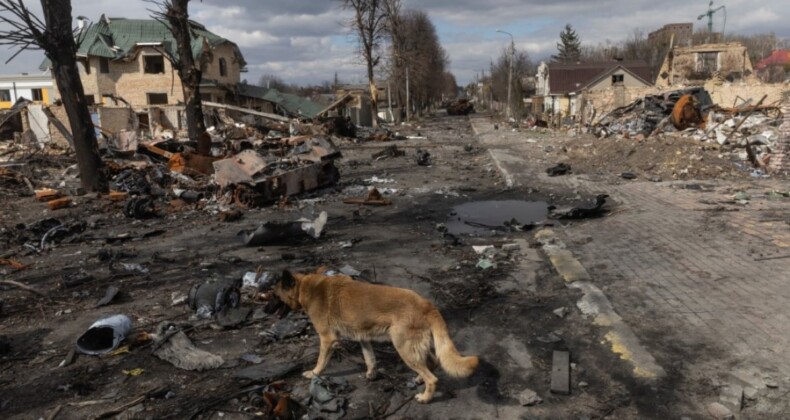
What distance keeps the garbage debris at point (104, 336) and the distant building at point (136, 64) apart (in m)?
36.4

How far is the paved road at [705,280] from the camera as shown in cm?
376

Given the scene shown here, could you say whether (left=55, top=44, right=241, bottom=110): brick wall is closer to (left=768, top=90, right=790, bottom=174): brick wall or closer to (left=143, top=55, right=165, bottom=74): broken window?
(left=143, top=55, right=165, bottom=74): broken window

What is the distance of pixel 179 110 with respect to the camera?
32.0 meters

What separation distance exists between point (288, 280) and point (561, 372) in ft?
7.12

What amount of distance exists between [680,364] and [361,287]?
246 centimetres

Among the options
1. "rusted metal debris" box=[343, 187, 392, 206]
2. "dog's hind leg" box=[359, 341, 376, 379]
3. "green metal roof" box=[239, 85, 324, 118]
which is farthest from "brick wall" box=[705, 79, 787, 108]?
"green metal roof" box=[239, 85, 324, 118]

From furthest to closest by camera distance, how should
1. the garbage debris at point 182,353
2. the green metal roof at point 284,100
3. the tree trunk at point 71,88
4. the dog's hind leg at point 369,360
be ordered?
the green metal roof at point 284,100
the tree trunk at point 71,88
the garbage debris at point 182,353
the dog's hind leg at point 369,360

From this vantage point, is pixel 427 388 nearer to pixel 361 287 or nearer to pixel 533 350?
pixel 361 287

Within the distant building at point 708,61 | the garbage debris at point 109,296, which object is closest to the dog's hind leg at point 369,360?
the garbage debris at point 109,296

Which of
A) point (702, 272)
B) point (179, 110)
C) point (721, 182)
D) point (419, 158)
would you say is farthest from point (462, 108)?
point (702, 272)

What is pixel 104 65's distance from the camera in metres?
39.1

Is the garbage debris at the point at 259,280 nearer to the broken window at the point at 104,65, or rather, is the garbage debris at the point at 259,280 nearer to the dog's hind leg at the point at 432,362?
the dog's hind leg at the point at 432,362

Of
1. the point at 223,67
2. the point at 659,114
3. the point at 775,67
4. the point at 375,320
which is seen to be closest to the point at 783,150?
the point at 659,114

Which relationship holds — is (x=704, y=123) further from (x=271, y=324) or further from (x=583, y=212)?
(x=271, y=324)
